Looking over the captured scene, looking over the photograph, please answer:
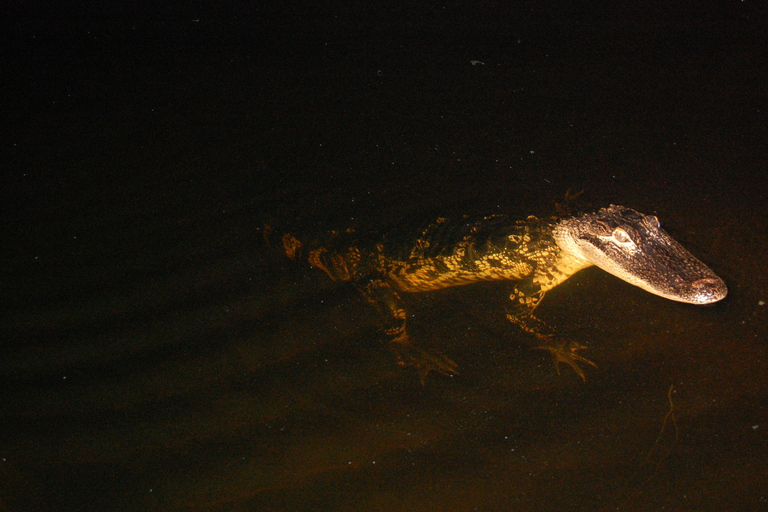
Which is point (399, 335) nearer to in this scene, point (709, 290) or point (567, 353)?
point (567, 353)

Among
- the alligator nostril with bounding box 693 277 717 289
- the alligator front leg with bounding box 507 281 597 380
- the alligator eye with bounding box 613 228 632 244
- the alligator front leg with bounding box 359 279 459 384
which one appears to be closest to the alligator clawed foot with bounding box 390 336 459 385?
the alligator front leg with bounding box 359 279 459 384

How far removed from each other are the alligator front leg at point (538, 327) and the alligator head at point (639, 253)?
1.50 ft

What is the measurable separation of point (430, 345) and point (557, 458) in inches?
32.9

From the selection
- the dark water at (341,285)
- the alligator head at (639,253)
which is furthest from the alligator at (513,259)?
the dark water at (341,285)

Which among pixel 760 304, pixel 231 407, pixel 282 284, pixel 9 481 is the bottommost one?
pixel 9 481

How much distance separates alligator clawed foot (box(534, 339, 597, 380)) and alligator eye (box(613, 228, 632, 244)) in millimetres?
776

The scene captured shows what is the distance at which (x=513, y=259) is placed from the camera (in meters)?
3.07

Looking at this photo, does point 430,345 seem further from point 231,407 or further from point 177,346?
point 177,346

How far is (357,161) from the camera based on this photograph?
3721mm

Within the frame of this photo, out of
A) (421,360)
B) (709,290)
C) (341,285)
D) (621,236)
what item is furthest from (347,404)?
(709,290)

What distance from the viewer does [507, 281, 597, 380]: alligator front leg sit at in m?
2.57

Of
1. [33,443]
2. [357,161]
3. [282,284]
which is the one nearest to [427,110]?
[357,161]

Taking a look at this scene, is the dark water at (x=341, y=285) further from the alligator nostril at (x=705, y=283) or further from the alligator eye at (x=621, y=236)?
the alligator eye at (x=621, y=236)

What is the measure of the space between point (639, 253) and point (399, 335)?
1.57 m
